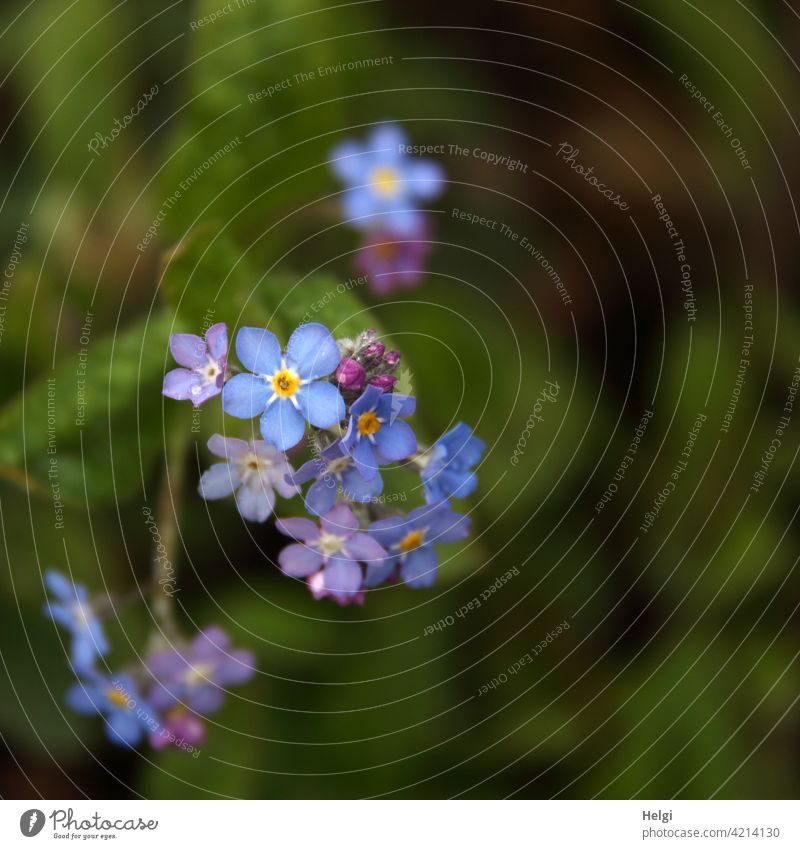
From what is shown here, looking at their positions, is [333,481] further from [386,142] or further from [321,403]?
[386,142]

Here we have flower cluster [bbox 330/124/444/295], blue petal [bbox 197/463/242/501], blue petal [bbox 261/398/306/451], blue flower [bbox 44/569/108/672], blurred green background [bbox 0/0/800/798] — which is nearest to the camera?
blue petal [bbox 261/398/306/451]

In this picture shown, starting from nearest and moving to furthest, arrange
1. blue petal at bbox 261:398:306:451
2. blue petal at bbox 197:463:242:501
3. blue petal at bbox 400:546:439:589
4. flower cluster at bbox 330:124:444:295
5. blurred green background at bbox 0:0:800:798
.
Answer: blue petal at bbox 261:398:306:451
blue petal at bbox 197:463:242:501
blue petal at bbox 400:546:439:589
blurred green background at bbox 0:0:800:798
flower cluster at bbox 330:124:444:295

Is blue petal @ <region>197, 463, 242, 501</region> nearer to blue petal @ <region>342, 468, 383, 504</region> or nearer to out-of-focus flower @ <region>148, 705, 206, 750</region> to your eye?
blue petal @ <region>342, 468, 383, 504</region>

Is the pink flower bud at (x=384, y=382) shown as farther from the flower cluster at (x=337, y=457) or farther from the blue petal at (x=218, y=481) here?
the blue petal at (x=218, y=481)

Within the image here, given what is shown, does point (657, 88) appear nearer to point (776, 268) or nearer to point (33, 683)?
point (776, 268)

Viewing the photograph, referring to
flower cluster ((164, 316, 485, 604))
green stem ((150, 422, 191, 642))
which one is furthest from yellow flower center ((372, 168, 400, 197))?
flower cluster ((164, 316, 485, 604))

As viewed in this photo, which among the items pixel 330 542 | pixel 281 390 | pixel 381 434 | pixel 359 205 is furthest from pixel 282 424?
Result: pixel 359 205
